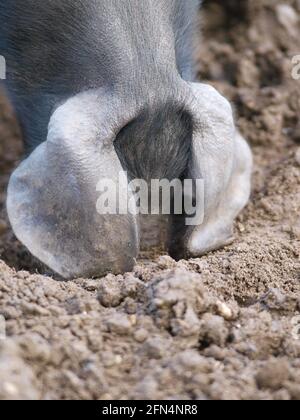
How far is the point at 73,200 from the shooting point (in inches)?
70.3

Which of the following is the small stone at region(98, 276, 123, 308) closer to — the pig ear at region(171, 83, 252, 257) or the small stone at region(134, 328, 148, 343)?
the small stone at region(134, 328, 148, 343)

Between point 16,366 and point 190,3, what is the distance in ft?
3.66

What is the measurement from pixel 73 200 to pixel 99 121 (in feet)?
0.61

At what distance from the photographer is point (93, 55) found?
1.78 meters

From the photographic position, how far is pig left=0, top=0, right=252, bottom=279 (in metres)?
1.76

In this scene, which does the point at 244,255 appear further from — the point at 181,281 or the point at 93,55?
the point at 93,55

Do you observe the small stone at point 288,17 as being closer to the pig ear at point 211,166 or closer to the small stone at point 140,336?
the pig ear at point 211,166

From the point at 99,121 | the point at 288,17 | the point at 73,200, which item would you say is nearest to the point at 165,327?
the point at 73,200

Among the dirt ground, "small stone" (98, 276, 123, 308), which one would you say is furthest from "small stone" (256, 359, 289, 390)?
"small stone" (98, 276, 123, 308)

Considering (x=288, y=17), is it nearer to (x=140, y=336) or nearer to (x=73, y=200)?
(x=73, y=200)

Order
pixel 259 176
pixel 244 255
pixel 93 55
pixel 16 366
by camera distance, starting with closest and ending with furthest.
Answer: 1. pixel 16 366
2. pixel 93 55
3. pixel 244 255
4. pixel 259 176

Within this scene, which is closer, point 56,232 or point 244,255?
point 56,232

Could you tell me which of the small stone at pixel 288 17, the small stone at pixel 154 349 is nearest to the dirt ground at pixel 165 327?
the small stone at pixel 154 349
